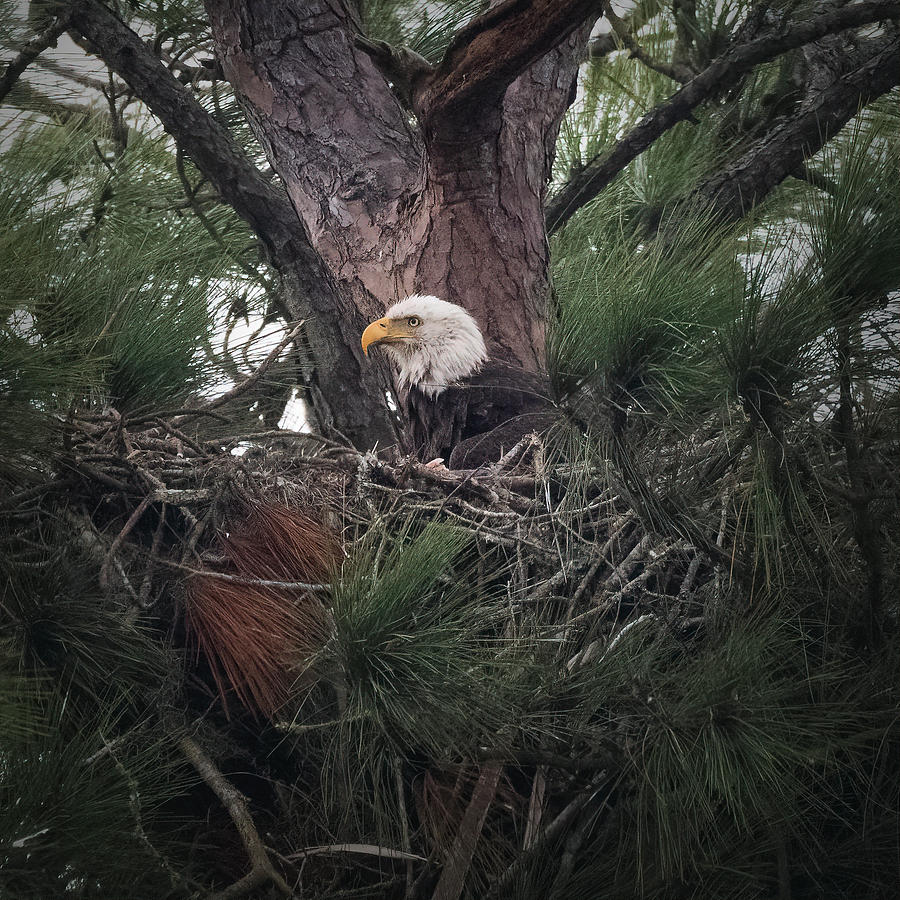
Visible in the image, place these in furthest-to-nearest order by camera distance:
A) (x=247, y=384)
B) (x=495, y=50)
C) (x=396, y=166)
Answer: (x=396, y=166) → (x=247, y=384) → (x=495, y=50)

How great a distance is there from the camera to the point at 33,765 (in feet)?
4.68

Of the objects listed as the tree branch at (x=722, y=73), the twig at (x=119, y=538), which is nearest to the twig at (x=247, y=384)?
the twig at (x=119, y=538)

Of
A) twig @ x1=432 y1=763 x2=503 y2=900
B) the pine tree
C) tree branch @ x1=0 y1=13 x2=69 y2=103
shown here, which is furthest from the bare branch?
twig @ x1=432 y1=763 x2=503 y2=900

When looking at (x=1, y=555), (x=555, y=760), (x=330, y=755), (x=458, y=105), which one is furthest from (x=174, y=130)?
(x=555, y=760)

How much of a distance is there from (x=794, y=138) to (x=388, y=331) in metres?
1.14

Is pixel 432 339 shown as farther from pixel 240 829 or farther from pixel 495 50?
pixel 240 829

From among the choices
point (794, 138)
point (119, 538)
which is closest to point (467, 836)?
point (119, 538)

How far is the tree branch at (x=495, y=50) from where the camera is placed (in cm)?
187

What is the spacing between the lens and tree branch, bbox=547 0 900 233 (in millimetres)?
2473

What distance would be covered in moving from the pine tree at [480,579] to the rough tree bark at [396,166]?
0.02 m

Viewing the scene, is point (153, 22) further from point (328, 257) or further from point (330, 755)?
point (330, 755)

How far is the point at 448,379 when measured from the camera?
2402 mm

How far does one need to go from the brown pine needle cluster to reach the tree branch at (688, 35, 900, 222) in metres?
1.39

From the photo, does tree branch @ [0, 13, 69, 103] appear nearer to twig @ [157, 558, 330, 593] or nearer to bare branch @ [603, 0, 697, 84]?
twig @ [157, 558, 330, 593]
